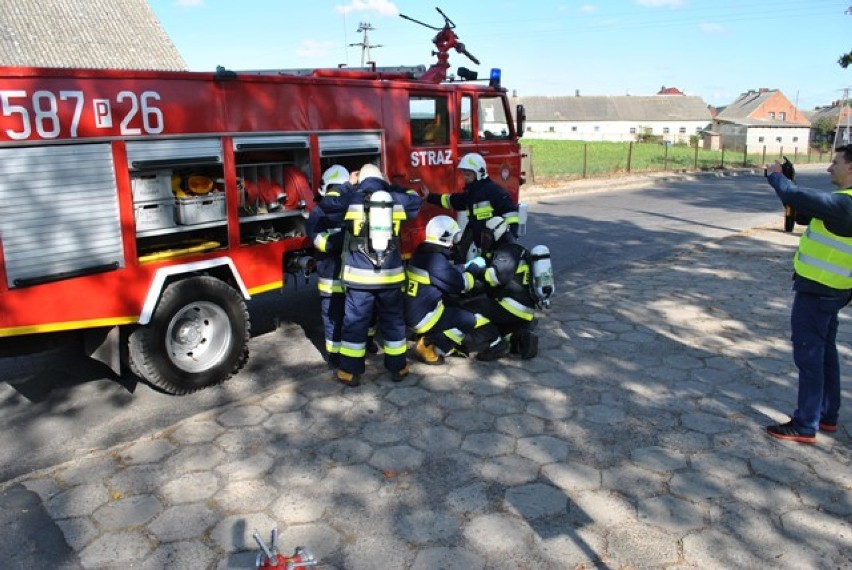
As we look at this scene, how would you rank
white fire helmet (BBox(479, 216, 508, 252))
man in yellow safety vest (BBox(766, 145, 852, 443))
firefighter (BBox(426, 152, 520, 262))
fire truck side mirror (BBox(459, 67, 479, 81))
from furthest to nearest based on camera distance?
1. fire truck side mirror (BBox(459, 67, 479, 81))
2. firefighter (BBox(426, 152, 520, 262))
3. white fire helmet (BBox(479, 216, 508, 252))
4. man in yellow safety vest (BBox(766, 145, 852, 443))

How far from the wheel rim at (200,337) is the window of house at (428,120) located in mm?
2730

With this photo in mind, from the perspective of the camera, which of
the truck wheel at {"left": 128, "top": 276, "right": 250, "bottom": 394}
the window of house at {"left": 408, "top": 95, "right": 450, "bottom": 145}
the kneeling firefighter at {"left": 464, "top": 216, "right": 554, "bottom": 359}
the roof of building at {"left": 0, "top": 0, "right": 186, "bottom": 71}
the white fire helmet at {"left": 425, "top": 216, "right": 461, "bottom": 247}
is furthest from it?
the roof of building at {"left": 0, "top": 0, "right": 186, "bottom": 71}

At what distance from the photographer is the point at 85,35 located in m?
21.9

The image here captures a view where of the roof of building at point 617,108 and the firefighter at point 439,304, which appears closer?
the firefighter at point 439,304

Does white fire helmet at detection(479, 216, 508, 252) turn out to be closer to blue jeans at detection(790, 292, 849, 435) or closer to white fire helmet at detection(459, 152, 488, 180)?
white fire helmet at detection(459, 152, 488, 180)

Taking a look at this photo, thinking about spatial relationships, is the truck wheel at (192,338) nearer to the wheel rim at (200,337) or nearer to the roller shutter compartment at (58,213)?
the wheel rim at (200,337)

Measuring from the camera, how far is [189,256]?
4.74m

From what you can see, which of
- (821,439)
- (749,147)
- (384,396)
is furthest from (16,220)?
(749,147)

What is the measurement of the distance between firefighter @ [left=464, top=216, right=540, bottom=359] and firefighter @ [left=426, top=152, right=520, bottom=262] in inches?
17.0

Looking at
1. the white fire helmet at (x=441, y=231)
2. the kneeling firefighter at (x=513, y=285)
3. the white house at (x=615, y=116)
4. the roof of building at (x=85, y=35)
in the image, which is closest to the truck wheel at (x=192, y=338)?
the white fire helmet at (x=441, y=231)

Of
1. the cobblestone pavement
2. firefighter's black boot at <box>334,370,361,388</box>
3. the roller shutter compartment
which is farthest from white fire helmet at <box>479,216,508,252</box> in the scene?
the roller shutter compartment

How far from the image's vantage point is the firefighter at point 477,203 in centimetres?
600

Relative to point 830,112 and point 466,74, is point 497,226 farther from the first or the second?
point 830,112

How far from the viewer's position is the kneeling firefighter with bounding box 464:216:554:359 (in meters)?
5.20
